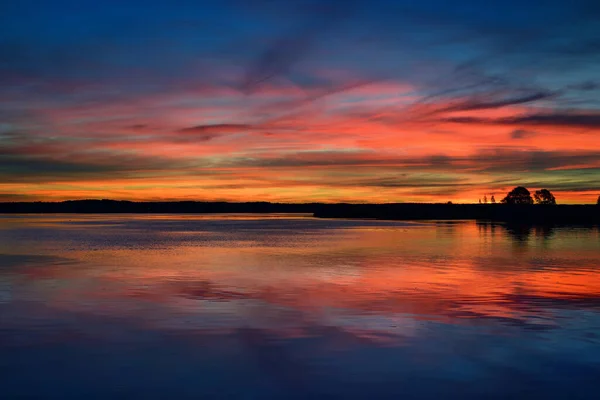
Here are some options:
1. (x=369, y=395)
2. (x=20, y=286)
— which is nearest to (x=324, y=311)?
(x=369, y=395)

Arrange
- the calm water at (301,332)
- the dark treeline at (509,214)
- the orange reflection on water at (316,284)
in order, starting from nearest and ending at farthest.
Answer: the calm water at (301,332) → the orange reflection on water at (316,284) → the dark treeline at (509,214)

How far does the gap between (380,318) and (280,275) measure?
29.5 ft

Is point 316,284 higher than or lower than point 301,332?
higher

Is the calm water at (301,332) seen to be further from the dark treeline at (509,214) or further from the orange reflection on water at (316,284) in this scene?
the dark treeline at (509,214)

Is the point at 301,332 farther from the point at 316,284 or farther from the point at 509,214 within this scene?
the point at 509,214

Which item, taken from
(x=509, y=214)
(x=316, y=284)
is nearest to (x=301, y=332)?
(x=316, y=284)

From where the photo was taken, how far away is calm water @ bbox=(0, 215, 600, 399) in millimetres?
9320

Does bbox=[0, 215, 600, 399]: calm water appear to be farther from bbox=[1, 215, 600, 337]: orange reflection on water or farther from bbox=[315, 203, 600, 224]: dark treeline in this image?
bbox=[315, 203, 600, 224]: dark treeline

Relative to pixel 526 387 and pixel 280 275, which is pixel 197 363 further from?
pixel 280 275

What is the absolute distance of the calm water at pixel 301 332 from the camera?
9.32 m

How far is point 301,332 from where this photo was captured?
12.7m

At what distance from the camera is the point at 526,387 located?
9.22 meters

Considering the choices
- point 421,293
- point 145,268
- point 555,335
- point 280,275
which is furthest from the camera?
→ point 145,268

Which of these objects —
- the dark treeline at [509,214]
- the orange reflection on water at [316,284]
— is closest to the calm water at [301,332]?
the orange reflection on water at [316,284]
